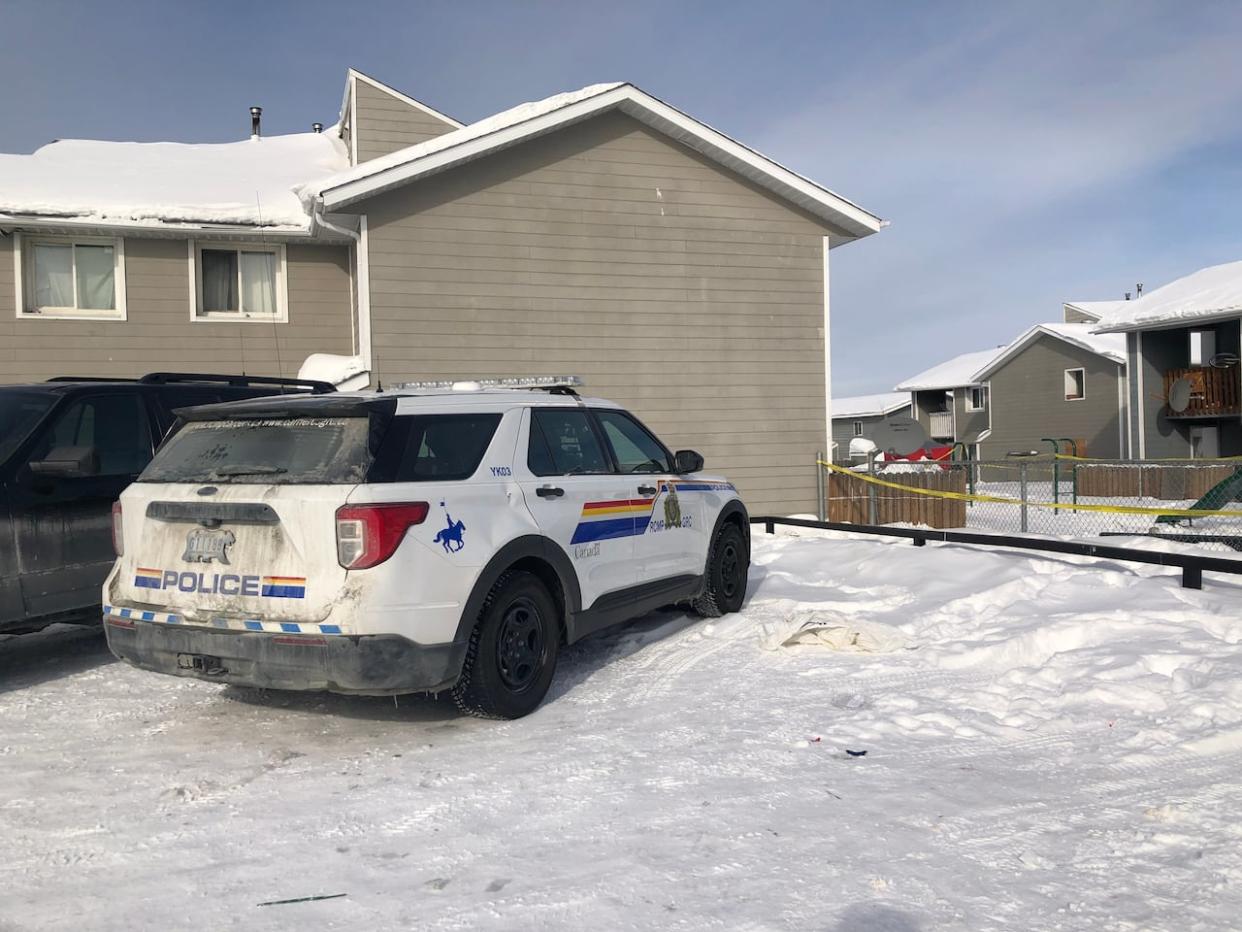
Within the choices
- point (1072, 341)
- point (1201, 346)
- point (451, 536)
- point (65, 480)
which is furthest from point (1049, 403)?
point (65, 480)

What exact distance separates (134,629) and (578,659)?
2.85 m

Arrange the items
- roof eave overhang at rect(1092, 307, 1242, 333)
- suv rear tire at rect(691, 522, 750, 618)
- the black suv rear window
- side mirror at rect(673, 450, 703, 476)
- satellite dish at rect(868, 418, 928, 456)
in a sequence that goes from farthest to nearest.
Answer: satellite dish at rect(868, 418, 928, 456)
roof eave overhang at rect(1092, 307, 1242, 333)
suv rear tire at rect(691, 522, 750, 618)
side mirror at rect(673, 450, 703, 476)
the black suv rear window

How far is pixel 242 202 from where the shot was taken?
14016 millimetres

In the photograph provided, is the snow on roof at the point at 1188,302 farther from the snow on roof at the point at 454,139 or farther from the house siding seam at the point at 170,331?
the house siding seam at the point at 170,331

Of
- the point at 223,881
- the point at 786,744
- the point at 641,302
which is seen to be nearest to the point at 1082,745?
the point at 786,744

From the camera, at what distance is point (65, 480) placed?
20.8ft

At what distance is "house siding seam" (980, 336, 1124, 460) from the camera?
33.2 metres

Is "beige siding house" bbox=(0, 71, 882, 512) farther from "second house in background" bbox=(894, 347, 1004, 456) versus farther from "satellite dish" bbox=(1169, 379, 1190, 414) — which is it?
"second house in background" bbox=(894, 347, 1004, 456)

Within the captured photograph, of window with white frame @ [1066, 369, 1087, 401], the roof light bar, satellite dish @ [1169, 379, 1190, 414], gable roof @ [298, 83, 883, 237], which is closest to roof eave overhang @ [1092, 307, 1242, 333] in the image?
satellite dish @ [1169, 379, 1190, 414]

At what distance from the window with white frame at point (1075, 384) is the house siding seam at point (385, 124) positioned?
87.1 ft

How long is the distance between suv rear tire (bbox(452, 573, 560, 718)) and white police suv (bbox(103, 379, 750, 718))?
0.03 feet

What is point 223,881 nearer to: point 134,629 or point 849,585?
point 134,629

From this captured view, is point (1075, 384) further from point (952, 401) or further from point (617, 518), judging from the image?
point (617, 518)

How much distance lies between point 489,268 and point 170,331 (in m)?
4.58
